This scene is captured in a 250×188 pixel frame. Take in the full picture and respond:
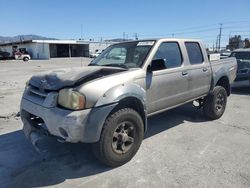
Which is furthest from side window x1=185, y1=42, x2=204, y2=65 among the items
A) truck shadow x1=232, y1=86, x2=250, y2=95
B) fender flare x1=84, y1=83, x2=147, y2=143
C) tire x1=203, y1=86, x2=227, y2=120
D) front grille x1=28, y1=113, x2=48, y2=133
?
truck shadow x1=232, y1=86, x2=250, y2=95

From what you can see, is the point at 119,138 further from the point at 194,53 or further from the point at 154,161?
the point at 194,53

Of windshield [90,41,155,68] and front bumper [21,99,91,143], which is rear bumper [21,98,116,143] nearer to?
front bumper [21,99,91,143]

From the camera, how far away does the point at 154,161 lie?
400cm

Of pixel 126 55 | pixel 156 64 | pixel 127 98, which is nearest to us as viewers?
pixel 127 98

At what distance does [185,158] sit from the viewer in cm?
411

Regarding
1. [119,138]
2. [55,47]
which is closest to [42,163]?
[119,138]

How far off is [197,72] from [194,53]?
0.45m

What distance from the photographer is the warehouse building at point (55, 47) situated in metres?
54.3

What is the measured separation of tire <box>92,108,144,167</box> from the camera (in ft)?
11.7

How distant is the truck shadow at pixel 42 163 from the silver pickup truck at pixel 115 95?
15.7 inches

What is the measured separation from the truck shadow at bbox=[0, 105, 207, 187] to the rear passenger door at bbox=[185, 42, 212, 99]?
129cm

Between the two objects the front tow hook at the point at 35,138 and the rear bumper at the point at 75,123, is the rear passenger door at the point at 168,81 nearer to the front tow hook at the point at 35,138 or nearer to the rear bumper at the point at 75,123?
the rear bumper at the point at 75,123

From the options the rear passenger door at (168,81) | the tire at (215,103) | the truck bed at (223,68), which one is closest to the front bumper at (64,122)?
the rear passenger door at (168,81)

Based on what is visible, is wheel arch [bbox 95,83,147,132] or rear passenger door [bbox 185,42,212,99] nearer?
wheel arch [bbox 95,83,147,132]
